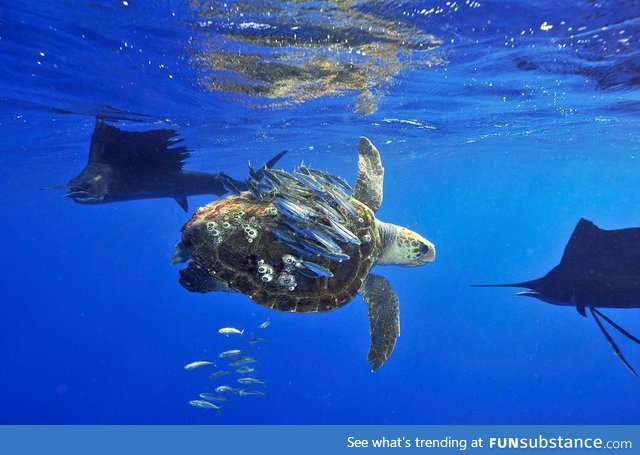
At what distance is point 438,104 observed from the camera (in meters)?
15.3

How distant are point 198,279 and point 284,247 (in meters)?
1.25

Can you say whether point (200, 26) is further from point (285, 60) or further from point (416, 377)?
point (416, 377)

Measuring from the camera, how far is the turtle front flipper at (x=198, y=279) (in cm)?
518

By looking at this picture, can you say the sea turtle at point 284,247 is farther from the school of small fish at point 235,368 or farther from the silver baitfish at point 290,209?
the school of small fish at point 235,368

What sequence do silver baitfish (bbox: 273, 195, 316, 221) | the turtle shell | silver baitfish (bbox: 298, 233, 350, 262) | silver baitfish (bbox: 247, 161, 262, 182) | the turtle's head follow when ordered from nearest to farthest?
silver baitfish (bbox: 273, 195, 316, 221)
silver baitfish (bbox: 298, 233, 350, 262)
the turtle shell
silver baitfish (bbox: 247, 161, 262, 182)
the turtle's head

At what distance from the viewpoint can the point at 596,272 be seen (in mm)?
7195

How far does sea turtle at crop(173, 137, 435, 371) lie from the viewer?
463 centimetres

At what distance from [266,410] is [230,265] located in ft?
120

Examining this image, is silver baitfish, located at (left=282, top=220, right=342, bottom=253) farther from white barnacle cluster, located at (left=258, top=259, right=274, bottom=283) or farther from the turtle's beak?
the turtle's beak

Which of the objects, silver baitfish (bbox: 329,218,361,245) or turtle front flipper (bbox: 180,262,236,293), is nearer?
silver baitfish (bbox: 329,218,361,245)

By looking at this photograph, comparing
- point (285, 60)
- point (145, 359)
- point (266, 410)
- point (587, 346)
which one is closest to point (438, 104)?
point (285, 60)

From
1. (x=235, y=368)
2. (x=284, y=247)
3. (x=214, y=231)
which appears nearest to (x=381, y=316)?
(x=284, y=247)

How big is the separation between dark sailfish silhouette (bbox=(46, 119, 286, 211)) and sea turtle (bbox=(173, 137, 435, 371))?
412cm

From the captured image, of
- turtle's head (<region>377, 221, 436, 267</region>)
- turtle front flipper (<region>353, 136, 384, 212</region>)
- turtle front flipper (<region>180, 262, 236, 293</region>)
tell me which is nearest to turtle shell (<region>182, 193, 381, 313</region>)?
turtle front flipper (<region>180, 262, 236, 293</region>)
